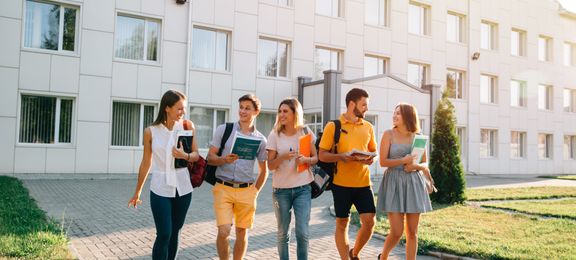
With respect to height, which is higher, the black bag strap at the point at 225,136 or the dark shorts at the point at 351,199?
the black bag strap at the point at 225,136

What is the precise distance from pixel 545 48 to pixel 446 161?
2346cm

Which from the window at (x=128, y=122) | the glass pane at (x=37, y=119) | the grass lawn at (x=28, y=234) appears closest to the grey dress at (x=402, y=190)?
the grass lawn at (x=28, y=234)

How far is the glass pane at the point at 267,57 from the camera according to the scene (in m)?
19.5

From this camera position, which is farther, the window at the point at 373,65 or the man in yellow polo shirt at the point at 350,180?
the window at the point at 373,65

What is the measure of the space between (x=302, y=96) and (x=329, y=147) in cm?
1488

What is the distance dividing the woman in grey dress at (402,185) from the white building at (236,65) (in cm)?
1301

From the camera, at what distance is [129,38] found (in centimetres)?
1708

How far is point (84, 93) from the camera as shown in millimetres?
15930

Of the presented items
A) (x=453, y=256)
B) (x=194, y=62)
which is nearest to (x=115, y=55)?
(x=194, y=62)

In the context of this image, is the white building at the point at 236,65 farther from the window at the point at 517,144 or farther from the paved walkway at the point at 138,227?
the paved walkway at the point at 138,227

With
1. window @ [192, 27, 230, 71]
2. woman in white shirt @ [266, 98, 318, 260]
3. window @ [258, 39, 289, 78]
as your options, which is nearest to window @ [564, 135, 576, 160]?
window @ [258, 39, 289, 78]

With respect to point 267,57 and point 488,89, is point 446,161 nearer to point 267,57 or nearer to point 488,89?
point 267,57

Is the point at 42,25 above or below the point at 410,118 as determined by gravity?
above

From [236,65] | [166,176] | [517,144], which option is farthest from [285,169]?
[517,144]
